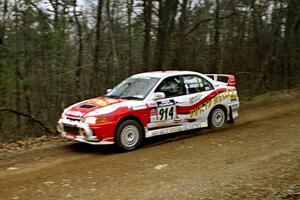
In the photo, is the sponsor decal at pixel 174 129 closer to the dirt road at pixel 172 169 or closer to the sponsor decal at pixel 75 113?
the dirt road at pixel 172 169

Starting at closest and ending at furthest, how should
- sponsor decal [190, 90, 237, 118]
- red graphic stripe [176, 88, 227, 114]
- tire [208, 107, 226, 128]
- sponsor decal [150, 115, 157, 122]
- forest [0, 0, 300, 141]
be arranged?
sponsor decal [150, 115, 157, 122], red graphic stripe [176, 88, 227, 114], sponsor decal [190, 90, 237, 118], tire [208, 107, 226, 128], forest [0, 0, 300, 141]

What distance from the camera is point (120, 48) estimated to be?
20766mm

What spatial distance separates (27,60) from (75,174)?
913cm

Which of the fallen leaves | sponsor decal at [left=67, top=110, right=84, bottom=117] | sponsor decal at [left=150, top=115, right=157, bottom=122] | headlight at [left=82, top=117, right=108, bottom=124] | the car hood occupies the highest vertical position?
the car hood

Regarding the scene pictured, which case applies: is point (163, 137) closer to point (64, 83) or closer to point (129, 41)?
point (64, 83)

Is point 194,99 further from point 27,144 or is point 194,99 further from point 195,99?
point 27,144

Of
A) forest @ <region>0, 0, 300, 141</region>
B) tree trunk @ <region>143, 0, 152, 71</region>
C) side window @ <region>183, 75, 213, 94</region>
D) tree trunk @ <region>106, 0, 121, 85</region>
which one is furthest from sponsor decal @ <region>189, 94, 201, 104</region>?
tree trunk @ <region>106, 0, 121, 85</region>

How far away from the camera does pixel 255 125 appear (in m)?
12.2

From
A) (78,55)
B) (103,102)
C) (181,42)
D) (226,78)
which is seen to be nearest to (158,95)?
(103,102)

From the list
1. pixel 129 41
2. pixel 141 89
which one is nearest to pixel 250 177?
pixel 141 89

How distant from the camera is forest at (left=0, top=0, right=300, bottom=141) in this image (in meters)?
15.8

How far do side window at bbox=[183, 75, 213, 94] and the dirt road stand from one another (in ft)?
3.72

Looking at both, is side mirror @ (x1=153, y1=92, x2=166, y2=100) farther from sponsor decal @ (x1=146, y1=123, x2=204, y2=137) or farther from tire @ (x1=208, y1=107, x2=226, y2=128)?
tire @ (x1=208, y1=107, x2=226, y2=128)

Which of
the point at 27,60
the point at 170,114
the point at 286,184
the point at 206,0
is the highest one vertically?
the point at 206,0
